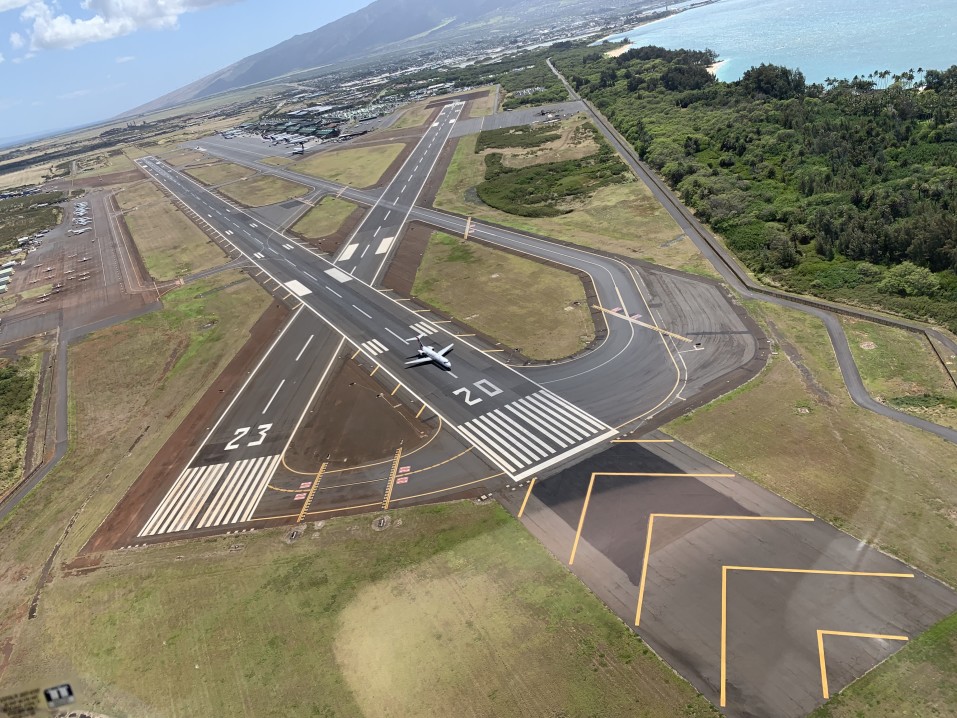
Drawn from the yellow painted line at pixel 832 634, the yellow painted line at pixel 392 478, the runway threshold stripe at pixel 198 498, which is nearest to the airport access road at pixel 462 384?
the yellow painted line at pixel 392 478

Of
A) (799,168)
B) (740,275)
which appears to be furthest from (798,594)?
(799,168)

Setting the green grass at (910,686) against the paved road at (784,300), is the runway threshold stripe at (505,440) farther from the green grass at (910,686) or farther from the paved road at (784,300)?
the paved road at (784,300)

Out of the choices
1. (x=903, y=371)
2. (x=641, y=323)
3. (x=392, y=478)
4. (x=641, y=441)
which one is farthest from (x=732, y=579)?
(x=641, y=323)

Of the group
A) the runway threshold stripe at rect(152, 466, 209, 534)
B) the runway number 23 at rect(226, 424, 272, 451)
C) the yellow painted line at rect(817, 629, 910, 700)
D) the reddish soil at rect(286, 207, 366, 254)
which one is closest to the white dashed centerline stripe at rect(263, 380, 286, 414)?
the runway number 23 at rect(226, 424, 272, 451)

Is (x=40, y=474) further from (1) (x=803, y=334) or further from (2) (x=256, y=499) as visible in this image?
(1) (x=803, y=334)

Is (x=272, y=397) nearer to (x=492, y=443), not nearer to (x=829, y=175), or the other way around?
(x=492, y=443)

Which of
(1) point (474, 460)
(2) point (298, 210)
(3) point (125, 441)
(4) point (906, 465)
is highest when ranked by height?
(2) point (298, 210)
